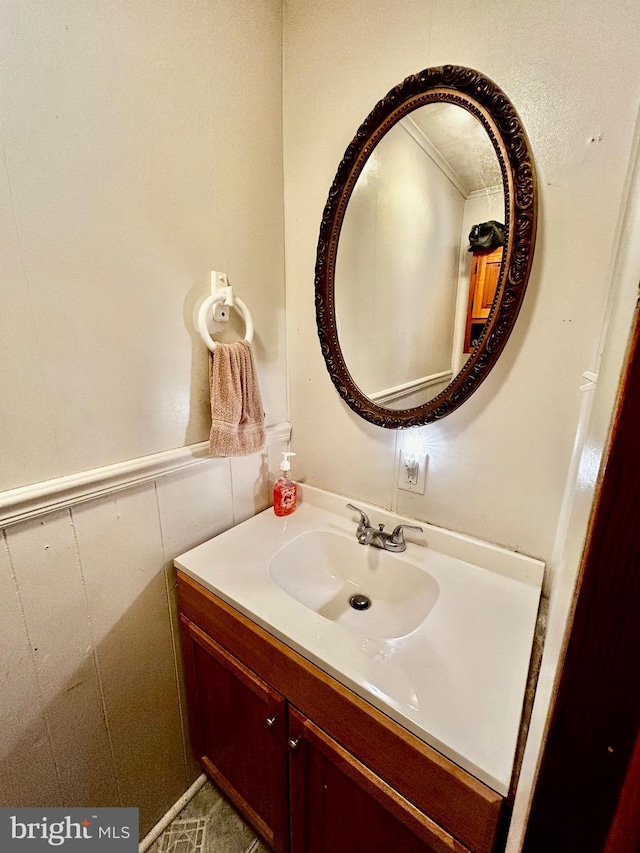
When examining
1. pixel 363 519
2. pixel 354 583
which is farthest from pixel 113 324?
pixel 354 583

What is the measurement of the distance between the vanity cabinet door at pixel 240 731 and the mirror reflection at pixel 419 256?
0.76m

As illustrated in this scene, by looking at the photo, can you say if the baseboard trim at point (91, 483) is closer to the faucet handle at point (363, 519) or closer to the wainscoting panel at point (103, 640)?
the wainscoting panel at point (103, 640)

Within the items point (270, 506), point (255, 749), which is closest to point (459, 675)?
point (255, 749)

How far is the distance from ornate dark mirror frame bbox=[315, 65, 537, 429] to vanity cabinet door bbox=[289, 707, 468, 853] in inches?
27.6

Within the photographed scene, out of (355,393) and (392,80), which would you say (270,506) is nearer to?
(355,393)

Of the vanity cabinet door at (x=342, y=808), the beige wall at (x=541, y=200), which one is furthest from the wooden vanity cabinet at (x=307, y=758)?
the beige wall at (x=541, y=200)

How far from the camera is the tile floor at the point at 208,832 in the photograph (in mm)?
1008

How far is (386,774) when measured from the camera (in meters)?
0.59

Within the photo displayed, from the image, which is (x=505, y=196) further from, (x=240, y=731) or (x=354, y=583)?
(x=240, y=731)

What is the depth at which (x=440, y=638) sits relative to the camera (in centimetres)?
69

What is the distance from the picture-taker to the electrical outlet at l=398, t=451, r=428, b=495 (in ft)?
3.15

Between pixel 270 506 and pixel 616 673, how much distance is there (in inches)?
42.7

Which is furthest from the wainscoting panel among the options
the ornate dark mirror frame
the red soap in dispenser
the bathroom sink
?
the ornate dark mirror frame

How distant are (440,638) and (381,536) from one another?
32 centimetres
